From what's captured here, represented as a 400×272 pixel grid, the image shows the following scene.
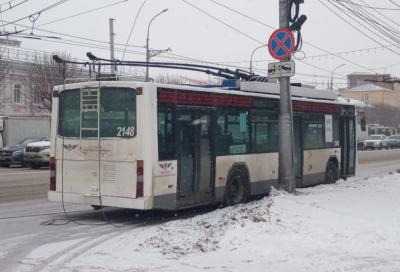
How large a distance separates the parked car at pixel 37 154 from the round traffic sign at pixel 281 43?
17423 millimetres

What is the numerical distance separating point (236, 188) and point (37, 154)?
17.2 metres

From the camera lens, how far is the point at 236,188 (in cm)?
1358

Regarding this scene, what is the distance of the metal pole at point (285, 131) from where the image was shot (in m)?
13.8

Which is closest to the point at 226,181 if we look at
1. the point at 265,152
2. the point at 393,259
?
the point at 265,152

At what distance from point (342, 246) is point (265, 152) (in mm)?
6147

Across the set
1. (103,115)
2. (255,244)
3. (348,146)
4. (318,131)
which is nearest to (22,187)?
(103,115)

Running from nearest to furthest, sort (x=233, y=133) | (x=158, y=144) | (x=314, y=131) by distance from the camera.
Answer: (x=158, y=144)
(x=233, y=133)
(x=314, y=131)

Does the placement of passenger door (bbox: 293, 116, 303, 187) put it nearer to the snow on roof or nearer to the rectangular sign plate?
the rectangular sign plate

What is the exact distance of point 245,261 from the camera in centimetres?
773

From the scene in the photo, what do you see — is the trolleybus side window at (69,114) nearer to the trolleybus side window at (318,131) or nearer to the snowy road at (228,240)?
the snowy road at (228,240)

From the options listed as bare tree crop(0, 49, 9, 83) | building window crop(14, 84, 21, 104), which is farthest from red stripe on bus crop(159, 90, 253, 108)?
building window crop(14, 84, 21, 104)

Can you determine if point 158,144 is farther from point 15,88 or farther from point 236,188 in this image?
point 15,88

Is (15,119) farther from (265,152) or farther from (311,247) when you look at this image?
(311,247)

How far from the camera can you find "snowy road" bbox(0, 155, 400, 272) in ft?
25.2
